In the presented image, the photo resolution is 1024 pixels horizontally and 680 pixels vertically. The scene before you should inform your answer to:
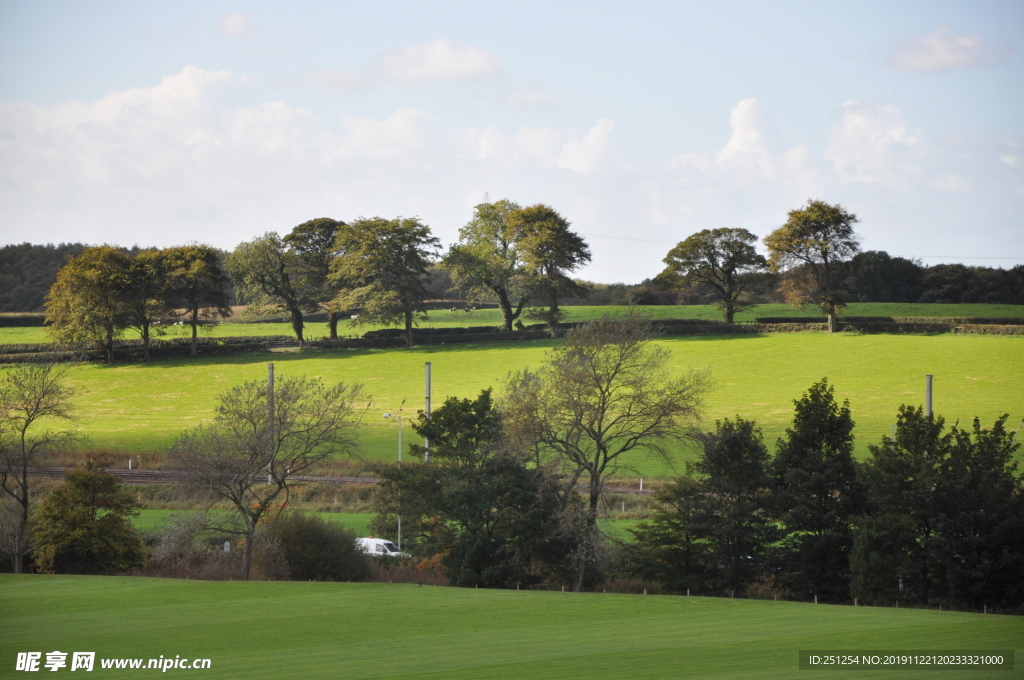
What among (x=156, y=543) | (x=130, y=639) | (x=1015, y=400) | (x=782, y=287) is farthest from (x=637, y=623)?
(x=782, y=287)

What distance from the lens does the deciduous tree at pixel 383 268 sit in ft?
253

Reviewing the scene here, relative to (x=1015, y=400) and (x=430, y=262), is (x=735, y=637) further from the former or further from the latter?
(x=430, y=262)

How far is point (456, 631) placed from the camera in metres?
18.5

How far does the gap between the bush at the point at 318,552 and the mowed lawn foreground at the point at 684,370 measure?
1630cm

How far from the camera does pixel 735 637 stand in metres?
17.3

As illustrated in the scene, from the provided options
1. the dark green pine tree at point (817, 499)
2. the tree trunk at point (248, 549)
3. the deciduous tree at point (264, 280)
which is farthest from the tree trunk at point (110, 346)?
the dark green pine tree at point (817, 499)

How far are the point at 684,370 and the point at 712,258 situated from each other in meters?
19.4

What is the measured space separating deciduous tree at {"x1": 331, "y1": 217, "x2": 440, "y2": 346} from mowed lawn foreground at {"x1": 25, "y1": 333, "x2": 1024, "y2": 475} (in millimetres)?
3908

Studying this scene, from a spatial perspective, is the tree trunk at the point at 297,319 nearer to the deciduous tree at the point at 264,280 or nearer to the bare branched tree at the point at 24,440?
the deciduous tree at the point at 264,280

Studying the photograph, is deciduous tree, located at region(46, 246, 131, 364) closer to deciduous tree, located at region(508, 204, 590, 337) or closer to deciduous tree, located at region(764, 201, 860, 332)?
deciduous tree, located at region(508, 204, 590, 337)

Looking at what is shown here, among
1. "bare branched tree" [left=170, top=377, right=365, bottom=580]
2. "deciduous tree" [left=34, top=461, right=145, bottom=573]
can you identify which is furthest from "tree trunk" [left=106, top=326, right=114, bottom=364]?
"bare branched tree" [left=170, top=377, right=365, bottom=580]

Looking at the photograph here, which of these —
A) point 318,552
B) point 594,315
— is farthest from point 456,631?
point 594,315

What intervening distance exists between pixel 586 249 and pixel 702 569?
57.0m

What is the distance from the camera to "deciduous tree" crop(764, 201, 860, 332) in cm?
7669
